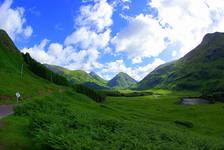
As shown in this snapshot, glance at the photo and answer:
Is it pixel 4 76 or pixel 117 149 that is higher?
pixel 4 76

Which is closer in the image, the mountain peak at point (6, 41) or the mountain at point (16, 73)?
the mountain at point (16, 73)

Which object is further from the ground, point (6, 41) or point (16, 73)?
point (6, 41)

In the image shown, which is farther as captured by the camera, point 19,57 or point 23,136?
point 19,57

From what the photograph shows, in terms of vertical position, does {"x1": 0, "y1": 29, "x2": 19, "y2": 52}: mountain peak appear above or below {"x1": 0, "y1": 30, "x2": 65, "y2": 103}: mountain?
above

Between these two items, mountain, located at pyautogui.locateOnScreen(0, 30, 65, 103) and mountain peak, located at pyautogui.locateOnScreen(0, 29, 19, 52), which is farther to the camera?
mountain peak, located at pyautogui.locateOnScreen(0, 29, 19, 52)

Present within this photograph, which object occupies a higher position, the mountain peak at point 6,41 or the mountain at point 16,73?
the mountain peak at point 6,41

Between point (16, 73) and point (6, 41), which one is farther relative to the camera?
point (6, 41)

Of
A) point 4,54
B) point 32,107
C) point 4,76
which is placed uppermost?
point 4,54

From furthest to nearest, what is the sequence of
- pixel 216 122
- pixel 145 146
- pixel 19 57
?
pixel 19 57 → pixel 216 122 → pixel 145 146

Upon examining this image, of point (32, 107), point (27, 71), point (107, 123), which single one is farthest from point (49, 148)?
point (27, 71)

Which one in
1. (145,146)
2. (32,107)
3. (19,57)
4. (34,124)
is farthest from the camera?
Result: (19,57)

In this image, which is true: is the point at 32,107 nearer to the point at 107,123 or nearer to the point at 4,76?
the point at 107,123

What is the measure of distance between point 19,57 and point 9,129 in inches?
6528

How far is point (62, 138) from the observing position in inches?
910
